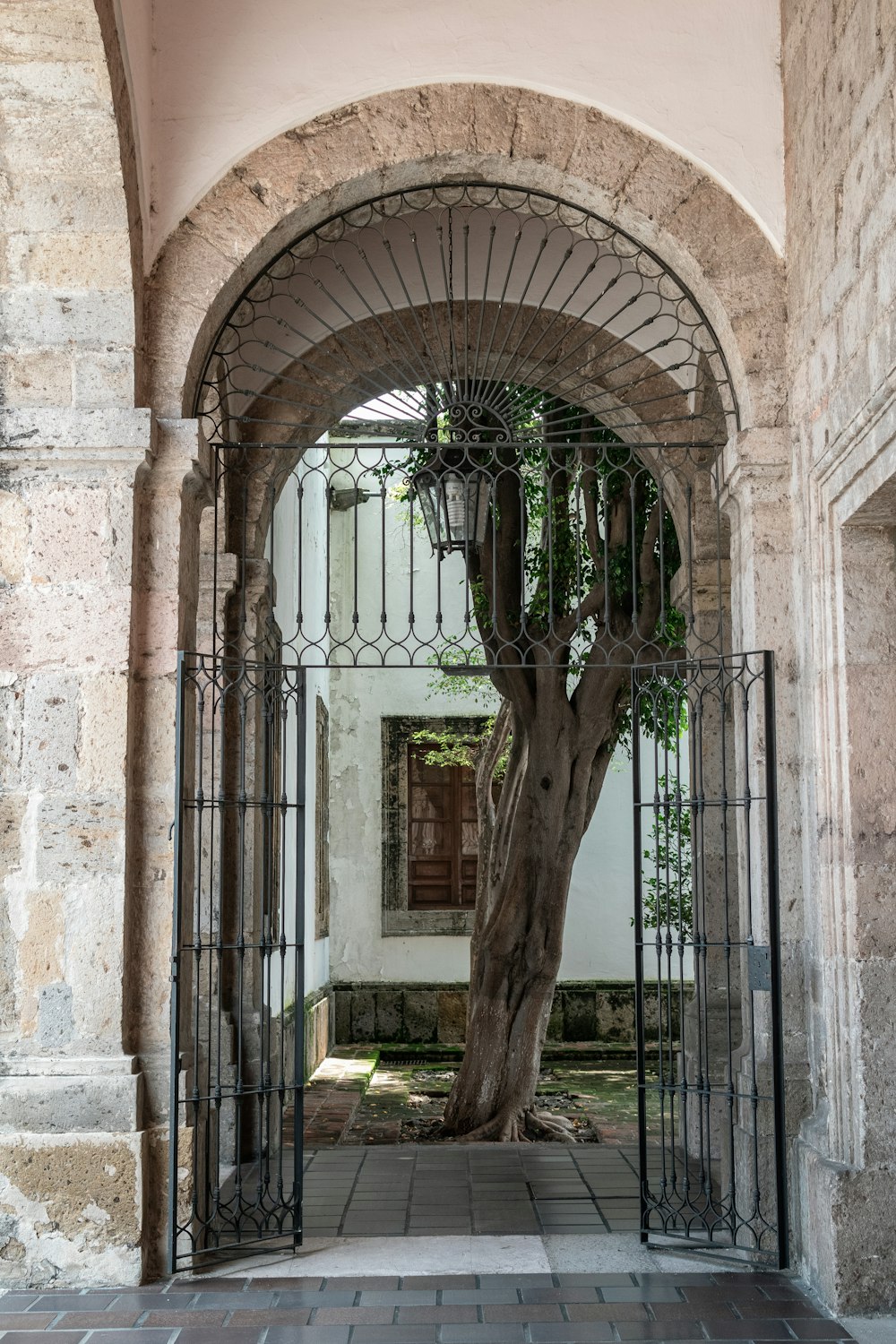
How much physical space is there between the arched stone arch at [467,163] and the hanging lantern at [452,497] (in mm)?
1071

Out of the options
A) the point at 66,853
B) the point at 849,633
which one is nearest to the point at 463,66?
the point at 849,633

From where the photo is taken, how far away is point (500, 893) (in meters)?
7.61

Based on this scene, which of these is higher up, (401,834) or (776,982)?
(401,834)

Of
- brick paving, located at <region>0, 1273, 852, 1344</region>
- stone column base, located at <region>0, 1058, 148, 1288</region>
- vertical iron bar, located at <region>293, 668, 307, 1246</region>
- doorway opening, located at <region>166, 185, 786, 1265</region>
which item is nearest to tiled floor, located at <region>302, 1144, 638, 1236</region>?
doorway opening, located at <region>166, 185, 786, 1265</region>

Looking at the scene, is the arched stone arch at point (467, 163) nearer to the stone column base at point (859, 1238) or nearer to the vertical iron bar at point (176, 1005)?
the vertical iron bar at point (176, 1005)

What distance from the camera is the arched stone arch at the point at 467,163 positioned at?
16.0 feet

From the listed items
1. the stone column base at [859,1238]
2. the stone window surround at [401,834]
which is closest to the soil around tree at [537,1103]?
the stone window surround at [401,834]

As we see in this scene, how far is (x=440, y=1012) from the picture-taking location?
496 inches

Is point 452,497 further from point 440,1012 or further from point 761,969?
point 440,1012

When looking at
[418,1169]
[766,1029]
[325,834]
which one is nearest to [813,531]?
[766,1029]

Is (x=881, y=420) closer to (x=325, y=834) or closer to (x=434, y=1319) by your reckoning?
(x=434, y=1319)

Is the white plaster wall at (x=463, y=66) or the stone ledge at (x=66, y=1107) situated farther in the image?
the white plaster wall at (x=463, y=66)

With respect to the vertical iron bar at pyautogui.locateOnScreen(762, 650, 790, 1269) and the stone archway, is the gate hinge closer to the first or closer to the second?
the vertical iron bar at pyautogui.locateOnScreen(762, 650, 790, 1269)

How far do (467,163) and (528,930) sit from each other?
4246mm
